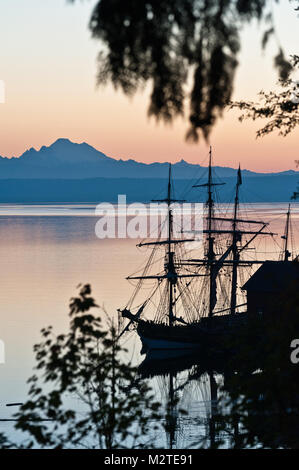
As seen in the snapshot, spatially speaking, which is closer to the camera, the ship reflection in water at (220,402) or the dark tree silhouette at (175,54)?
the dark tree silhouette at (175,54)

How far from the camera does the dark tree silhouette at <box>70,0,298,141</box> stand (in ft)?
19.9

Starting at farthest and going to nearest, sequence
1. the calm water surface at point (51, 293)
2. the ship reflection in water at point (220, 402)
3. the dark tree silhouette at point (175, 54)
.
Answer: the calm water surface at point (51, 293) < the ship reflection in water at point (220, 402) < the dark tree silhouette at point (175, 54)

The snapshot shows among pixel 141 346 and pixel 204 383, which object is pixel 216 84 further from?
pixel 141 346

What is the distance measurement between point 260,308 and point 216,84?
5369cm

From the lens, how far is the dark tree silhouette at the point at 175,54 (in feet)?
19.9

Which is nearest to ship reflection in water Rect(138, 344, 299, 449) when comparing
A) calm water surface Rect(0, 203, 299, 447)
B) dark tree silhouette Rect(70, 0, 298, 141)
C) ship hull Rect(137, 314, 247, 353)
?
calm water surface Rect(0, 203, 299, 447)

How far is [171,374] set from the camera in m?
60.1

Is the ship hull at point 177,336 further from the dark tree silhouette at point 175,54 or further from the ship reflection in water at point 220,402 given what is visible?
the dark tree silhouette at point 175,54

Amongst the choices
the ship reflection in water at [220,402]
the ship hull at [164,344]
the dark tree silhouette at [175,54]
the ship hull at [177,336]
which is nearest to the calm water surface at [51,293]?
the ship reflection in water at [220,402]

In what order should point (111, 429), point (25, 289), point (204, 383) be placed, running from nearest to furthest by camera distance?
point (111, 429)
point (204, 383)
point (25, 289)

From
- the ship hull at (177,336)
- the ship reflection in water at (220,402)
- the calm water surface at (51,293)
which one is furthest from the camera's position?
the ship hull at (177,336)

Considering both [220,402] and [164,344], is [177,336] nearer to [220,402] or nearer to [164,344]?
[164,344]

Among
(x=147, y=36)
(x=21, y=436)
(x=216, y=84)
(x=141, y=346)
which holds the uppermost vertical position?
(x=147, y=36)
